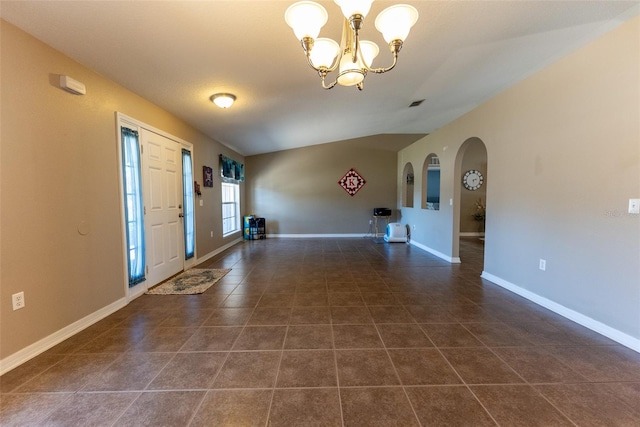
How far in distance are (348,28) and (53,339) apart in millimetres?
3391

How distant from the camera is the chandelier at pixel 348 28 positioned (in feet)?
4.91

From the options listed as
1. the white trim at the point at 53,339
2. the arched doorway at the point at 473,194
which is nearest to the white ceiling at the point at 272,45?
the white trim at the point at 53,339

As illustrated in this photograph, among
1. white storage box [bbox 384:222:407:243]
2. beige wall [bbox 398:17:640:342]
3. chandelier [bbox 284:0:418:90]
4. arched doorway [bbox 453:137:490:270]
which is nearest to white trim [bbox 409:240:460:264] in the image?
white storage box [bbox 384:222:407:243]

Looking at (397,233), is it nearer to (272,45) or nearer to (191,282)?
(191,282)

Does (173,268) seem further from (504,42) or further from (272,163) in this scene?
(504,42)

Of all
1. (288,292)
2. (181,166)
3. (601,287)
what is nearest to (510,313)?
(601,287)

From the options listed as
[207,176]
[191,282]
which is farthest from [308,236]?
[191,282]

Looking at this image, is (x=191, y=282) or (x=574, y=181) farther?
(x=191, y=282)

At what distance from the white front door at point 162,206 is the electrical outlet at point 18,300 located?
4.68 feet

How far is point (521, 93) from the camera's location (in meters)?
3.05

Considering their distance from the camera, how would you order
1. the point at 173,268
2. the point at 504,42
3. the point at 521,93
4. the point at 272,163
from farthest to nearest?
the point at 272,163 < the point at 173,268 < the point at 521,93 < the point at 504,42

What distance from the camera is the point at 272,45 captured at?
2.29m

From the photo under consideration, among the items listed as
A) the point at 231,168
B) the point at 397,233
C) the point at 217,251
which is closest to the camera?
the point at 217,251

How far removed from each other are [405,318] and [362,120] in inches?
162
